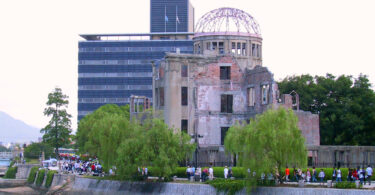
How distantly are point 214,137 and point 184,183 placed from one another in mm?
17975

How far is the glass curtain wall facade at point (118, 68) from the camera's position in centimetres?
15375

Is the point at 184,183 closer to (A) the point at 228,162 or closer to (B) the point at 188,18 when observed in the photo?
(A) the point at 228,162

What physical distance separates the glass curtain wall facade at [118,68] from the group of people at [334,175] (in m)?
106

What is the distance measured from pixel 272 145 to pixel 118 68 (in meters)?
112

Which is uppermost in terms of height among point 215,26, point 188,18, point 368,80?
point 188,18

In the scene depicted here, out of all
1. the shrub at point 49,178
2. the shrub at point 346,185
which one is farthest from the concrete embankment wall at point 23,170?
the shrub at point 346,185

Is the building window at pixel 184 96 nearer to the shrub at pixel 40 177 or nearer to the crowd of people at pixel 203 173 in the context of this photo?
the crowd of people at pixel 203 173

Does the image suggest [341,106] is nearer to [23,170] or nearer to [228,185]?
[228,185]

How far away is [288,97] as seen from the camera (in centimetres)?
6531

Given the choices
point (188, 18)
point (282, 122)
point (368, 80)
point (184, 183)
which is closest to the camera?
point (282, 122)

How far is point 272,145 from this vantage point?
150 feet

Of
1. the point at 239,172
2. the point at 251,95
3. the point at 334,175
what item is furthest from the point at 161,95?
the point at 334,175

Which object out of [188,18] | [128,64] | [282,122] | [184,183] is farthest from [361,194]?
[188,18]

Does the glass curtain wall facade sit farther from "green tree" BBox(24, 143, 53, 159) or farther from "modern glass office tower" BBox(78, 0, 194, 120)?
"green tree" BBox(24, 143, 53, 159)
